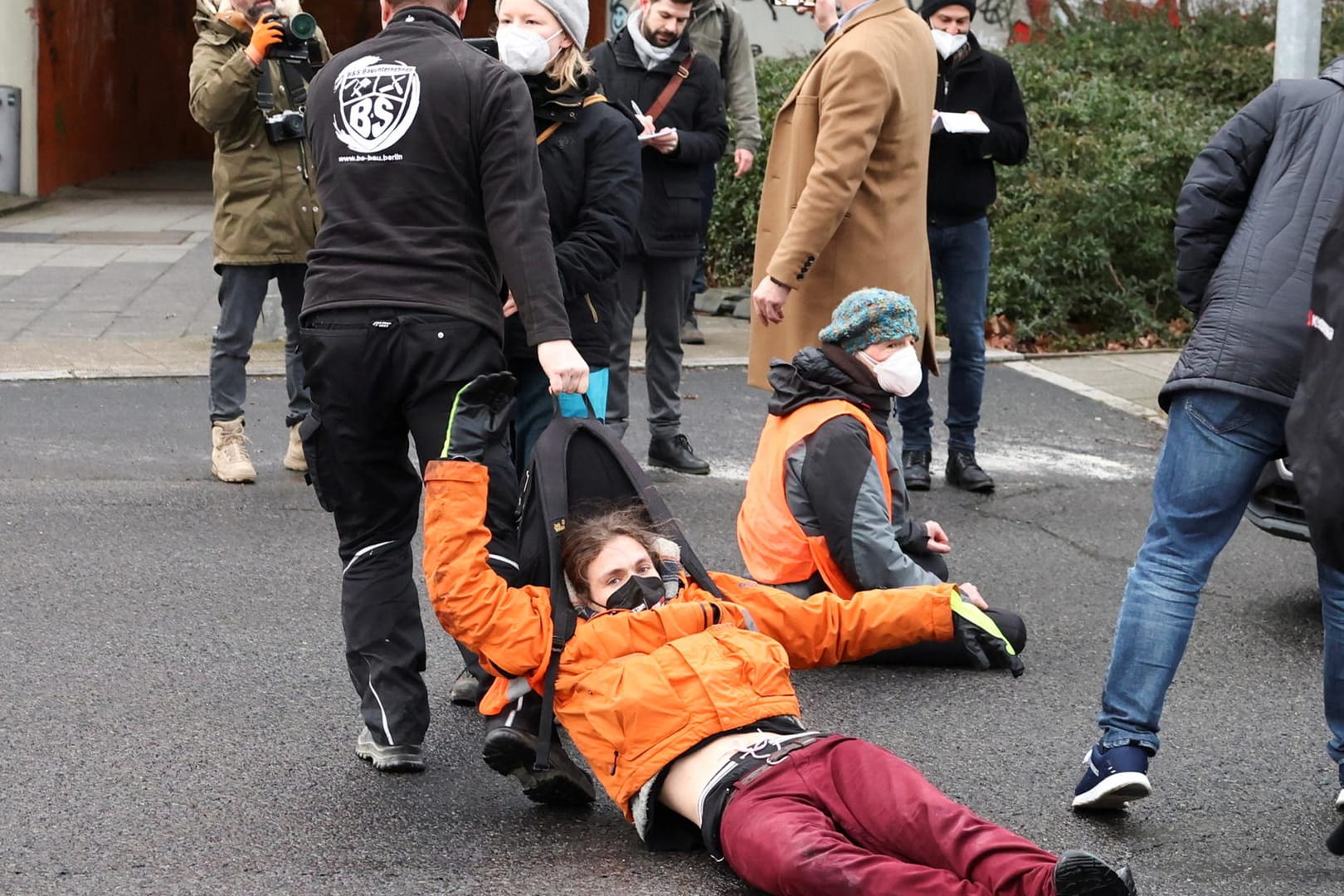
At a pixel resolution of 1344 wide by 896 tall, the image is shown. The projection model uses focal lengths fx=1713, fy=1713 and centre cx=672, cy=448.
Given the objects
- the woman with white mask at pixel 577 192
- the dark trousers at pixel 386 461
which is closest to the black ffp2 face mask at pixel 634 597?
the dark trousers at pixel 386 461

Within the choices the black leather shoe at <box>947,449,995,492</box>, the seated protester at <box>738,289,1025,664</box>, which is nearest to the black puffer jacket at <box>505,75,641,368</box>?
the seated protester at <box>738,289,1025,664</box>

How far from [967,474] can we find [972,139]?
1.34 metres

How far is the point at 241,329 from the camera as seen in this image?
6672 mm

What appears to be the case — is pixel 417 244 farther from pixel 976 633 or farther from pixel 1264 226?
pixel 1264 226

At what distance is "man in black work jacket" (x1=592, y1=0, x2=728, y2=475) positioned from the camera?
22.5 ft

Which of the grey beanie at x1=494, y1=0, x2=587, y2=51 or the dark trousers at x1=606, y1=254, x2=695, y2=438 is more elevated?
the grey beanie at x1=494, y1=0, x2=587, y2=51

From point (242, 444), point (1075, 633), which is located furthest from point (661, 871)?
point (242, 444)

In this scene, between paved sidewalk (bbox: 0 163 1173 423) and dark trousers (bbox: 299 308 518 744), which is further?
paved sidewalk (bbox: 0 163 1173 423)

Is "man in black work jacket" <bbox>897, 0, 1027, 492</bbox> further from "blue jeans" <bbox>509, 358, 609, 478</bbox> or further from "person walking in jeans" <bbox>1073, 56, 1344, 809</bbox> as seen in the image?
"person walking in jeans" <bbox>1073, 56, 1344, 809</bbox>

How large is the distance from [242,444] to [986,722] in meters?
3.55

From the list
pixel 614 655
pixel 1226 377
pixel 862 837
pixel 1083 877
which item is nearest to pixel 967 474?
pixel 1226 377

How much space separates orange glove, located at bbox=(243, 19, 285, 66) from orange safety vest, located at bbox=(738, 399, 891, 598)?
99.5 inches

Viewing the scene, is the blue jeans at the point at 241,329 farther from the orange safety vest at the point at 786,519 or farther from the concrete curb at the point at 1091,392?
the concrete curb at the point at 1091,392

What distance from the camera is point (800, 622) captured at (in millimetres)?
3918
